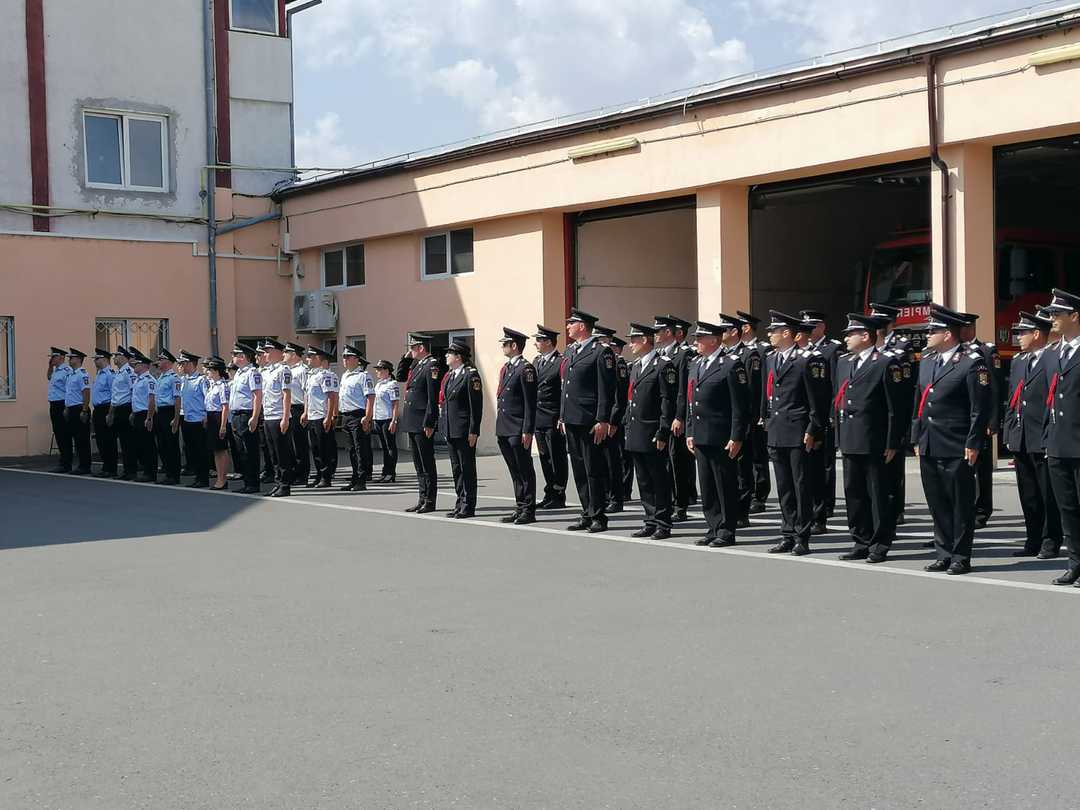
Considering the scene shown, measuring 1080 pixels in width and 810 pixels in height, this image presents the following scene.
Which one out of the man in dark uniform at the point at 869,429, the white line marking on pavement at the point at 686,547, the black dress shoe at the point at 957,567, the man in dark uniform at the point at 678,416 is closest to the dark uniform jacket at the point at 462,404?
the white line marking on pavement at the point at 686,547

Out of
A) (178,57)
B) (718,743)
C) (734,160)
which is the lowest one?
(718,743)

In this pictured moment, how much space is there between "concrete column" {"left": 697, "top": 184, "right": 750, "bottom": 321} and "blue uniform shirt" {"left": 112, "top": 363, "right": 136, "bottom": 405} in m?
8.16

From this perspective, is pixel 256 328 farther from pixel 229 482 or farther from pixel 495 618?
pixel 495 618

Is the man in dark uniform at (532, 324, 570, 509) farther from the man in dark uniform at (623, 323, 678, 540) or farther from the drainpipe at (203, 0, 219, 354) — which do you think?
the drainpipe at (203, 0, 219, 354)

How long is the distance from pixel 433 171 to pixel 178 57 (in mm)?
6104

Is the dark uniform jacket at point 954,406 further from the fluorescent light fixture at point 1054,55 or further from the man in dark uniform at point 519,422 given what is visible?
the fluorescent light fixture at point 1054,55

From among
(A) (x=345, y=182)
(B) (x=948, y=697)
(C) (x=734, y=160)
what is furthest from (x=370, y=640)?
(A) (x=345, y=182)

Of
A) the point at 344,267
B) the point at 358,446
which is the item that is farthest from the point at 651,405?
the point at 344,267

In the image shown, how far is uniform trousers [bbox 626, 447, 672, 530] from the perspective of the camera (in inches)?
456

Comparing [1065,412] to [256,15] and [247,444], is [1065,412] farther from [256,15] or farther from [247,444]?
[256,15]

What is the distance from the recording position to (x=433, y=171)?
2344cm

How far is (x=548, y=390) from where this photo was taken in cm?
1402

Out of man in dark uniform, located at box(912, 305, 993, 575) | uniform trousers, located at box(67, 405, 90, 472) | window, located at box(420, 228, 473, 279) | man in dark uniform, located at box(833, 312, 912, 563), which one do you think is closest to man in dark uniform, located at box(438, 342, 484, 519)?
man in dark uniform, located at box(833, 312, 912, 563)

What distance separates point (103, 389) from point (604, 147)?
8129mm
